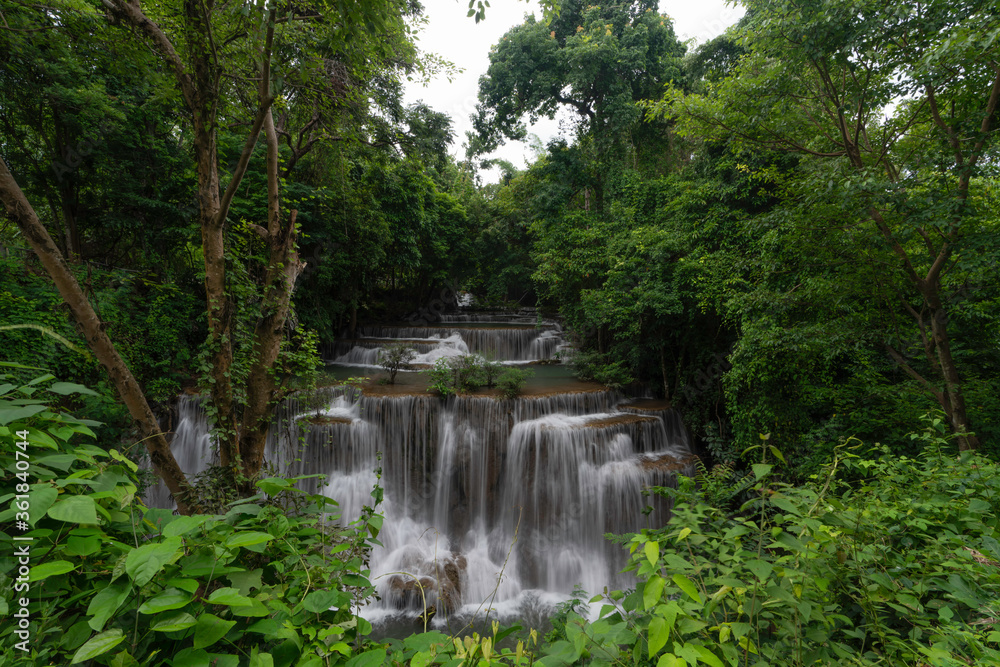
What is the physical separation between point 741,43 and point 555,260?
6.61 metres

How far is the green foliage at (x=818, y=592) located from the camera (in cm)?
113

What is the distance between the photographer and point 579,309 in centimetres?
1162

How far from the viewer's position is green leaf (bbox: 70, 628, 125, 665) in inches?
30.2

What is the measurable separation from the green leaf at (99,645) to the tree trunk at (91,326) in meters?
1.59

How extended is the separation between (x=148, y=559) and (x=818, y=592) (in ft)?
7.19

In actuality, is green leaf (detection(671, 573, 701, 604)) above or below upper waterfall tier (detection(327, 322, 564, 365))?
below

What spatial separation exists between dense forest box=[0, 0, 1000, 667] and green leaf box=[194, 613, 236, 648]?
0.01 metres

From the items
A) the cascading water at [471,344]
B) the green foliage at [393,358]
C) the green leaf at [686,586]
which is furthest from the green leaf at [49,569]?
the cascading water at [471,344]

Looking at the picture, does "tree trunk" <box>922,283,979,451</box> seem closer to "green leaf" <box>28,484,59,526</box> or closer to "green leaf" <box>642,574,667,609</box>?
"green leaf" <box>642,574,667,609</box>

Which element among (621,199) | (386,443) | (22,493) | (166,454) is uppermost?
(621,199)

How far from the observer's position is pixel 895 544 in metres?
1.97

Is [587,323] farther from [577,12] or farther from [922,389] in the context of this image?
[577,12]

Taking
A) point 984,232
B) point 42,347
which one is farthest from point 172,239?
point 984,232

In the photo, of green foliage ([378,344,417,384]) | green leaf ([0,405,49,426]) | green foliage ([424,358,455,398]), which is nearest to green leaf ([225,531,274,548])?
green leaf ([0,405,49,426])
